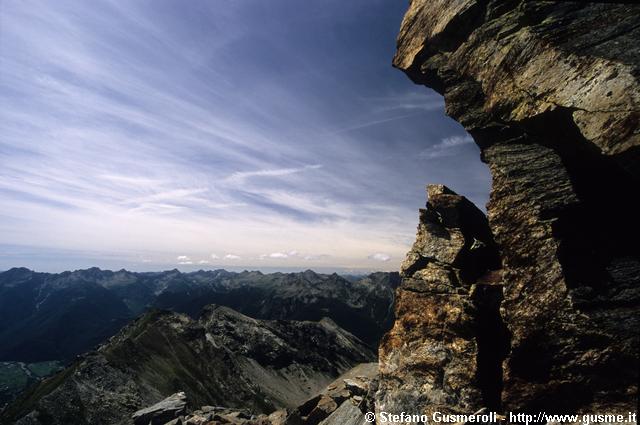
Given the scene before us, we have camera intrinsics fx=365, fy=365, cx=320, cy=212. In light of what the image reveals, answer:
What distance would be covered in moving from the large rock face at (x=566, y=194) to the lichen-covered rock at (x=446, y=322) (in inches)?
93.0

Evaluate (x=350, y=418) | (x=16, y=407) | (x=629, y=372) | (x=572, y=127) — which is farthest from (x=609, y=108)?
(x=16, y=407)

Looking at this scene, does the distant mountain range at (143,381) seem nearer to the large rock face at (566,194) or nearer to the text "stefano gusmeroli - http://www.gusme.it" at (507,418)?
the text "stefano gusmeroli - http://www.gusme.it" at (507,418)

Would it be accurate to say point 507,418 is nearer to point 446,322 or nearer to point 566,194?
point 446,322

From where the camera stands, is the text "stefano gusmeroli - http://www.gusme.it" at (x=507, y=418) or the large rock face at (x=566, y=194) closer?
the text "stefano gusmeroli - http://www.gusme.it" at (x=507, y=418)

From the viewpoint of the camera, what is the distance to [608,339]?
68.0 feet

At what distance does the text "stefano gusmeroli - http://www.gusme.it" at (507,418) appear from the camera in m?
19.4

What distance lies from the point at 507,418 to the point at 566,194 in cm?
1501

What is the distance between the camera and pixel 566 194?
81.0 feet

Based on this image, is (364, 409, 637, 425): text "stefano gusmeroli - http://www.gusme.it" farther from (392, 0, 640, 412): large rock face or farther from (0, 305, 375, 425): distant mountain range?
(0, 305, 375, 425): distant mountain range

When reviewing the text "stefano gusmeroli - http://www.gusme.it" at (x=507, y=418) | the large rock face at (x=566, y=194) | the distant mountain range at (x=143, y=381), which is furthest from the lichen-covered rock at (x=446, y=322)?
the distant mountain range at (x=143, y=381)

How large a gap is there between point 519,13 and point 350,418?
137 ft

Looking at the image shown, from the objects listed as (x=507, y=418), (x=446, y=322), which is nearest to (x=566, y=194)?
(x=446, y=322)

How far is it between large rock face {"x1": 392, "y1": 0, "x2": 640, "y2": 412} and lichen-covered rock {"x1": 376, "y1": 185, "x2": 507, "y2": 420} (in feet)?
7.75

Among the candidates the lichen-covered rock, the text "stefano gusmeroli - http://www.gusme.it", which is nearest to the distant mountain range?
the lichen-covered rock
